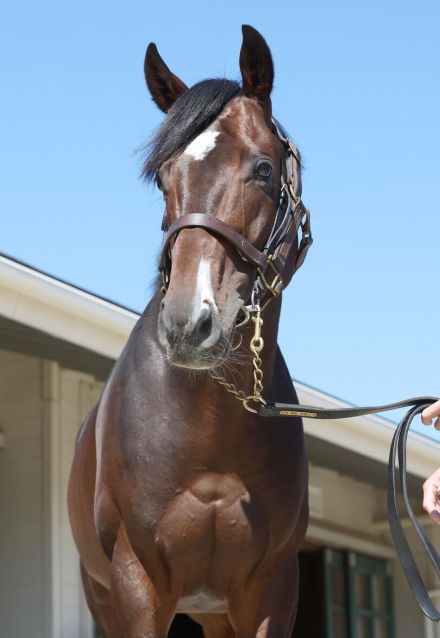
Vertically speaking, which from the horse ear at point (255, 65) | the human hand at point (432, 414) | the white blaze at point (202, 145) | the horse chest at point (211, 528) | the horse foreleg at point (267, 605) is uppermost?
the horse ear at point (255, 65)

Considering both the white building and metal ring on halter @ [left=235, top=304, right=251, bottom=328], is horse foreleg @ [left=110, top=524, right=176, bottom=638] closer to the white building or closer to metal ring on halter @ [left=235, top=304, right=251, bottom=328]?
metal ring on halter @ [left=235, top=304, right=251, bottom=328]

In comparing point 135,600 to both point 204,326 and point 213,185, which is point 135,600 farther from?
point 213,185

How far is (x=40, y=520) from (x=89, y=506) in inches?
145

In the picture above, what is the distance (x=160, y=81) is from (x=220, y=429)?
1.18m

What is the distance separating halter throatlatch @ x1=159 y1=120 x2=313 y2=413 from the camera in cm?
339

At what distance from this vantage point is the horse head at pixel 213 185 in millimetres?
3215

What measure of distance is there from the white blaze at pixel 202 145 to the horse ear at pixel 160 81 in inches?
16.3

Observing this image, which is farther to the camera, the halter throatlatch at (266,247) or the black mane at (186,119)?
the black mane at (186,119)

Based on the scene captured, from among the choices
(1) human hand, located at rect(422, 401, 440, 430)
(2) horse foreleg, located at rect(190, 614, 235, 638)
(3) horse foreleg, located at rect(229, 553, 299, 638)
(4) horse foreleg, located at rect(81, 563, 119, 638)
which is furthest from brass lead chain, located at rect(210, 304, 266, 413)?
(4) horse foreleg, located at rect(81, 563, 119, 638)

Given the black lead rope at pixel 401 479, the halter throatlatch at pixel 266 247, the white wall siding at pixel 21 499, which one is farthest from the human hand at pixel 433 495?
the white wall siding at pixel 21 499

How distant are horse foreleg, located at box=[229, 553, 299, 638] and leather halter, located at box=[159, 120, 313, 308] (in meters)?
0.91

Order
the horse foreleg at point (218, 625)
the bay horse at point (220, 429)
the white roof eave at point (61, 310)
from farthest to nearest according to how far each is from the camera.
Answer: the white roof eave at point (61, 310), the horse foreleg at point (218, 625), the bay horse at point (220, 429)

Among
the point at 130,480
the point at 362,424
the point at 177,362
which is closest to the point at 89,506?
the point at 130,480

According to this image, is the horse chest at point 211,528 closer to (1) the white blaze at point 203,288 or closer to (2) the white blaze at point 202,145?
(1) the white blaze at point 203,288
